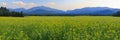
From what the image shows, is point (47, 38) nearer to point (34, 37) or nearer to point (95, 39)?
point (34, 37)

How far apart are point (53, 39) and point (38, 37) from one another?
0.50 m

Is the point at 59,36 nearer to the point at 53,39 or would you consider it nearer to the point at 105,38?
the point at 53,39

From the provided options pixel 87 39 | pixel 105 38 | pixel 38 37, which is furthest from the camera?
pixel 38 37

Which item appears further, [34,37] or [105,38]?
[34,37]

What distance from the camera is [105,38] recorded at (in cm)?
785

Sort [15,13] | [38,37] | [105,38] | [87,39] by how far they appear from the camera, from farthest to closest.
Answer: [15,13]
[38,37]
[105,38]
[87,39]

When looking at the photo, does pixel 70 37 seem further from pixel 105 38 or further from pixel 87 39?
pixel 105 38

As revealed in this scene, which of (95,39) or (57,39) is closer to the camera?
(95,39)

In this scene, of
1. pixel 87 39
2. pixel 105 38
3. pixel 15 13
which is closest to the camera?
pixel 87 39

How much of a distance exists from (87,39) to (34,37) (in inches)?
74.3

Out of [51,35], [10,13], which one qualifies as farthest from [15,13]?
[51,35]

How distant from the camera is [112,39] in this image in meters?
7.73

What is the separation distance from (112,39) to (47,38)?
6.40ft

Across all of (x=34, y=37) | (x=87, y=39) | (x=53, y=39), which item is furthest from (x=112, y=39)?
(x=34, y=37)
